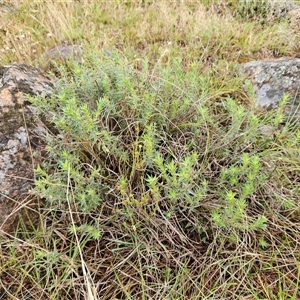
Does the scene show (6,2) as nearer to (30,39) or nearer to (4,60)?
(30,39)

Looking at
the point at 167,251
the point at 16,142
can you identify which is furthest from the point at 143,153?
the point at 16,142

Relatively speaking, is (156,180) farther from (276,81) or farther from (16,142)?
(276,81)

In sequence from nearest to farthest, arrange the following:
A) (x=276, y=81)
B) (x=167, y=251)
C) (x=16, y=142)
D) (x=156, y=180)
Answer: (x=156, y=180) → (x=167, y=251) → (x=16, y=142) → (x=276, y=81)

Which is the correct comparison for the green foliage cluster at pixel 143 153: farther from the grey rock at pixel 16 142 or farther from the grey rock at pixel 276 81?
the grey rock at pixel 276 81

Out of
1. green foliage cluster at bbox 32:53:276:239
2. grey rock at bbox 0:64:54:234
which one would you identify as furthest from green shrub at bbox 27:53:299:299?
grey rock at bbox 0:64:54:234

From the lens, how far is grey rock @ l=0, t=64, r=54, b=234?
196cm

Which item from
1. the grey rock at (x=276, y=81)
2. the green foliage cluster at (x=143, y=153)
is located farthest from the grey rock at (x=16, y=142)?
the grey rock at (x=276, y=81)

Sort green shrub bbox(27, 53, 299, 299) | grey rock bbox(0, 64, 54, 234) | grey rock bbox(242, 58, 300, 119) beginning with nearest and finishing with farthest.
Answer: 1. green shrub bbox(27, 53, 299, 299)
2. grey rock bbox(0, 64, 54, 234)
3. grey rock bbox(242, 58, 300, 119)

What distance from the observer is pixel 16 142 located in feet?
6.81

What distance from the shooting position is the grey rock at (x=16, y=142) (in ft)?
6.44

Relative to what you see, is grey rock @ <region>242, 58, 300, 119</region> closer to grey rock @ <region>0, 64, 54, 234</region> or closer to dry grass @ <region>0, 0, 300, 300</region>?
dry grass @ <region>0, 0, 300, 300</region>

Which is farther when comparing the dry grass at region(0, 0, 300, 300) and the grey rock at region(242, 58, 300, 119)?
the grey rock at region(242, 58, 300, 119)

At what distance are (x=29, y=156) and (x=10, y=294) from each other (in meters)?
0.80

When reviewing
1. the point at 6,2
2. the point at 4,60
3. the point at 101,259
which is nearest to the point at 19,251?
the point at 101,259
